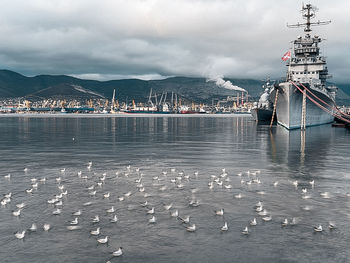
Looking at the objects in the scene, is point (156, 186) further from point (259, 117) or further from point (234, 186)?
point (259, 117)

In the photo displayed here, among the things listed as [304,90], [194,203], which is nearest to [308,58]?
[304,90]

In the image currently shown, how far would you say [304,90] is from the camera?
7319 centimetres

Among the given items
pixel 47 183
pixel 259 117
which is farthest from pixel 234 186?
pixel 259 117

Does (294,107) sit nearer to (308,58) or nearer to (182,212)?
(308,58)

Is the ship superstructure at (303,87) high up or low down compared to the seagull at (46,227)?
up

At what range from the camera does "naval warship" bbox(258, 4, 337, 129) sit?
7356 centimetres

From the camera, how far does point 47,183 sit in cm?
2608

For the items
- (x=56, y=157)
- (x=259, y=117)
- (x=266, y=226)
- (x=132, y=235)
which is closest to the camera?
(x=132, y=235)

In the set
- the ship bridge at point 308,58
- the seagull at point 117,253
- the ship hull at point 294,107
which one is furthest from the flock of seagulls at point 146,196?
the ship bridge at point 308,58

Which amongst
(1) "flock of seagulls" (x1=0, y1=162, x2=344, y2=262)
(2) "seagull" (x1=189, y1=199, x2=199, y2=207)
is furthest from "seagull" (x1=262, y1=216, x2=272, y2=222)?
(2) "seagull" (x1=189, y1=199, x2=199, y2=207)

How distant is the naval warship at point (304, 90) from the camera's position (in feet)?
241

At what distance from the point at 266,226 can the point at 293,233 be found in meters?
1.43

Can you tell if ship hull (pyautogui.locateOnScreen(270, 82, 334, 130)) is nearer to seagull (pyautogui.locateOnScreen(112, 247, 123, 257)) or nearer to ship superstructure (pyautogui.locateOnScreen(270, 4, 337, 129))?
ship superstructure (pyautogui.locateOnScreen(270, 4, 337, 129))

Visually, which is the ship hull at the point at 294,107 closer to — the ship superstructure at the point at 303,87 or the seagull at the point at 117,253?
the ship superstructure at the point at 303,87
